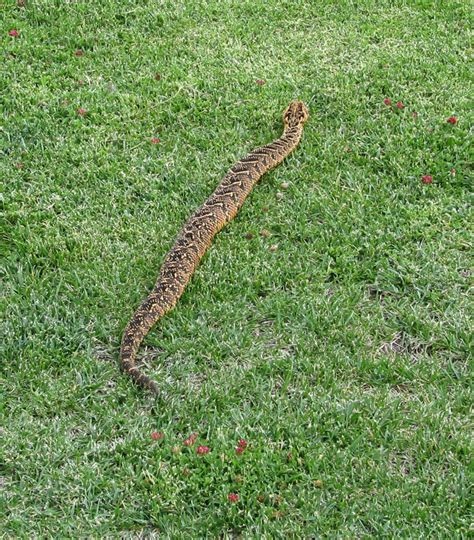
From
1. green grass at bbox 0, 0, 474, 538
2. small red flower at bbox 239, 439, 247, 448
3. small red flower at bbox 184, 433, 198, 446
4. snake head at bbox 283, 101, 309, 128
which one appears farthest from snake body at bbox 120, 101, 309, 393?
small red flower at bbox 239, 439, 247, 448

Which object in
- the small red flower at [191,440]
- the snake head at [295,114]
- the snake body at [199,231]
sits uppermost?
the snake head at [295,114]

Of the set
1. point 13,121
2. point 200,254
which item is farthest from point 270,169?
point 13,121

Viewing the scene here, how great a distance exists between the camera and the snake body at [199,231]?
5.16 metres

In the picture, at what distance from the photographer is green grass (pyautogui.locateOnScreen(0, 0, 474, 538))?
14.1 ft

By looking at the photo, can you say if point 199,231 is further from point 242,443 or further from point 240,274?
point 242,443

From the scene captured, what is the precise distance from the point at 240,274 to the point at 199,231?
0.51 meters

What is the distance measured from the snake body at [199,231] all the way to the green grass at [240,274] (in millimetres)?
113

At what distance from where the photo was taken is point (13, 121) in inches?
287

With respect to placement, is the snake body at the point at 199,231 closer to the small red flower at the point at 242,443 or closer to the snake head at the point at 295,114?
the snake head at the point at 295,114

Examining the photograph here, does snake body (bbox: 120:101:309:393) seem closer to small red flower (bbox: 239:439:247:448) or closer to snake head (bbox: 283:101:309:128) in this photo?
snake head (bbox: 283:101:309:128)

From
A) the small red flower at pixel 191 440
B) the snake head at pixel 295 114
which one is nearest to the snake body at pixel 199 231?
the snake head at pixel 295 114

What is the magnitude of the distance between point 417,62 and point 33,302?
506cm

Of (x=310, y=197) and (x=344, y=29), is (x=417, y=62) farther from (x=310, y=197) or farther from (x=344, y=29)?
(x=310, y=197)

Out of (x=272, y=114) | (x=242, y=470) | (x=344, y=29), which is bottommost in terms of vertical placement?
(x=242, y=470)
